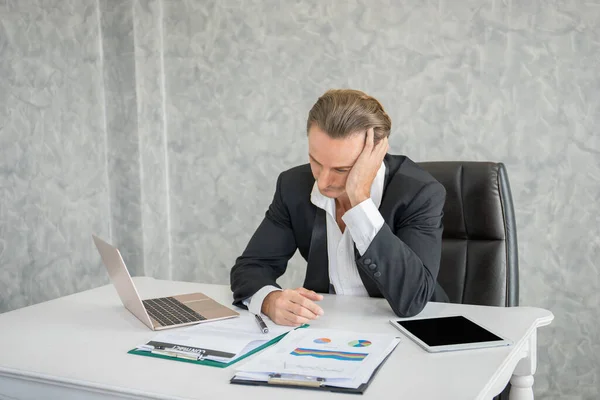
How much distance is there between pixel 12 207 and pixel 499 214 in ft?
6.89

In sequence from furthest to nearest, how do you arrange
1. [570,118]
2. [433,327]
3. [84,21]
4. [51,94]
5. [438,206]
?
1. [84,21]
2. [51,94]
3. [570,118]
4. [438,206]
5. [433,327]

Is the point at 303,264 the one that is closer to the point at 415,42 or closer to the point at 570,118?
the point at 415,42

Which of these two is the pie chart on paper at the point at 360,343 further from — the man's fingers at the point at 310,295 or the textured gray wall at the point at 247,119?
the textured gray wall at the point at 247,119

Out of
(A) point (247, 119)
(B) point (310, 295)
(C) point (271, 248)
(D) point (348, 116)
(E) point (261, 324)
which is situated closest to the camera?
(E) point (261, 324)

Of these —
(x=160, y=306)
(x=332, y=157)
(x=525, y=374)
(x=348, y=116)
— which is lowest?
(x=525, y=374)

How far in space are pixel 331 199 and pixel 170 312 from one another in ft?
1.78

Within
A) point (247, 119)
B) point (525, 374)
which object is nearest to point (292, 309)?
point (525, 374)

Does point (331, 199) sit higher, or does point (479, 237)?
point (331, 199)

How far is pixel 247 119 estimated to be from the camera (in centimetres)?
324

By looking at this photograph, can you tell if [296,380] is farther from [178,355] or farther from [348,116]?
[348,116]

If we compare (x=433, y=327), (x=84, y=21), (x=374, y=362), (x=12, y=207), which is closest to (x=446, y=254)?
(x=433, y=327)

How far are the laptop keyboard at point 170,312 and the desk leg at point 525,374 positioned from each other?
72 centimetres

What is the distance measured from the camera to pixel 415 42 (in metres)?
2.83

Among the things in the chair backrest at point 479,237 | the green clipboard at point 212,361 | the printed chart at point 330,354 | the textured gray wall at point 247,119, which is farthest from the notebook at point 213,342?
the textured gray wall at point 247,119
